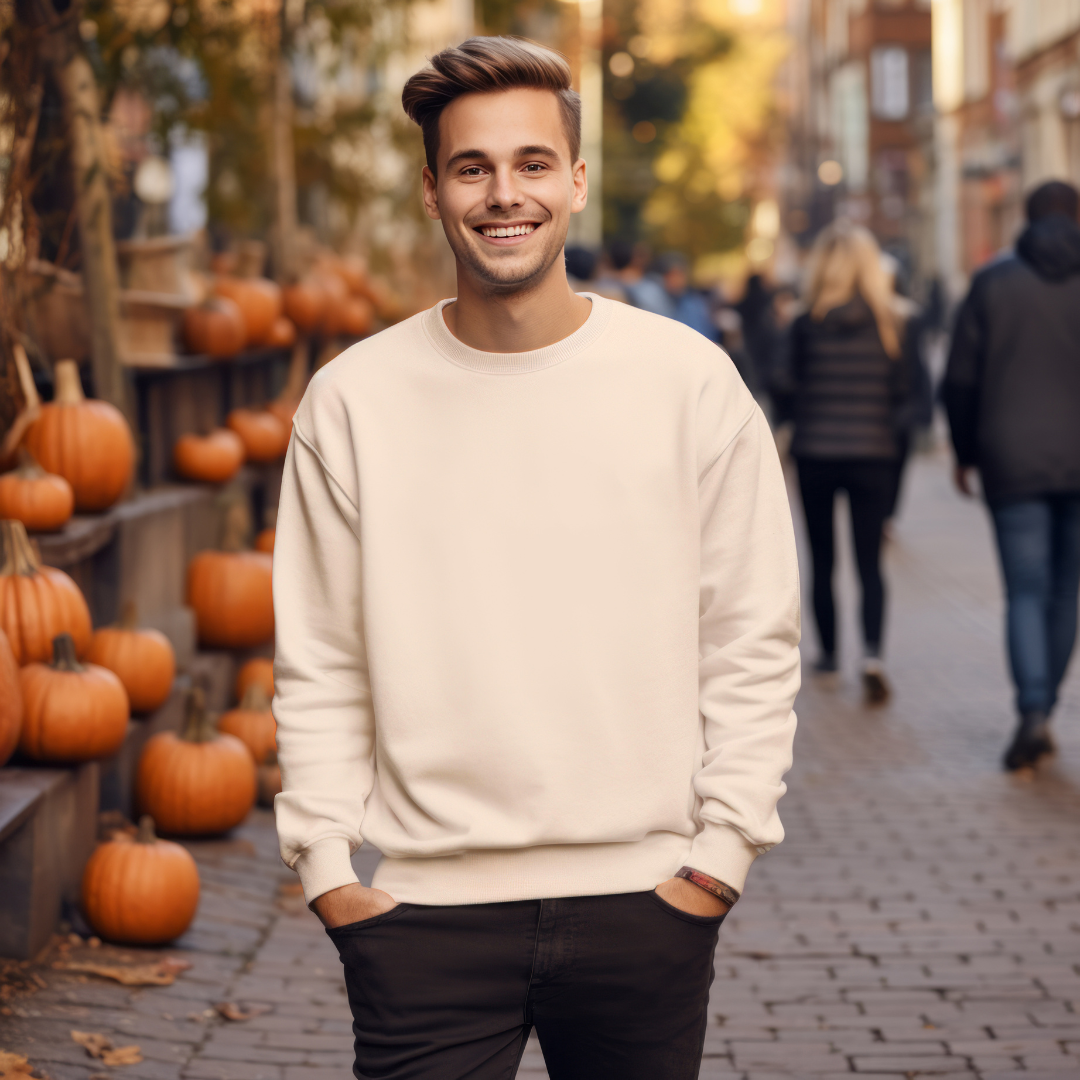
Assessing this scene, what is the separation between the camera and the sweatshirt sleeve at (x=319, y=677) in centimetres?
233

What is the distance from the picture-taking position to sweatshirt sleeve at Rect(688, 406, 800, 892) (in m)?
2.33

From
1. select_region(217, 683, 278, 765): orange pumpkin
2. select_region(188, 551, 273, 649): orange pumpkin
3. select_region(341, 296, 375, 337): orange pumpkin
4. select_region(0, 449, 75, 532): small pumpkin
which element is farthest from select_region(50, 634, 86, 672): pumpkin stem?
select_region(341, 296, 375, 337): orange pumpkin

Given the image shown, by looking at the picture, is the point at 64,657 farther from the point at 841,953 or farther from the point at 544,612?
the point at 544,612

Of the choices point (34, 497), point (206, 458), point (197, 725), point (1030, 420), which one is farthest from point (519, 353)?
point (206, 458)

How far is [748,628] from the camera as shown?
2365 mm

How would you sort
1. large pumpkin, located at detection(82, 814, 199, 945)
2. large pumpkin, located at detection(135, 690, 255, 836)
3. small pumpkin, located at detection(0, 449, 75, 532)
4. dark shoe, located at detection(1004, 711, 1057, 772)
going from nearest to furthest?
1. large pumpkin, located at detection(82, 814, 199, 945)
2. small pumpkin, located at detection(0, 449, 75, 532)
3. large pumpkin, located at detection(135, 690, 255, 836)
4. dark shoe, located at detection(1004, 711, 1057, 772)

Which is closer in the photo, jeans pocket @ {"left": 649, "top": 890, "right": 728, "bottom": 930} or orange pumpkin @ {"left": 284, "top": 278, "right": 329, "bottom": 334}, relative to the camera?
jeans pocket @ {"left": 649, "top": 890, "right": 728, "bottom": 930}

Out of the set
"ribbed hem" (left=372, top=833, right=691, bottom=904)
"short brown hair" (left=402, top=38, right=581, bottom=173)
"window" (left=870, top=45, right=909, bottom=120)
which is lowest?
"ribbed hem" (left=372, top=833, right=691, bottom=904)

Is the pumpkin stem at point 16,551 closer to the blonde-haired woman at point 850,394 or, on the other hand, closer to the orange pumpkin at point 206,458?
the orange pumpkin at point 206,458

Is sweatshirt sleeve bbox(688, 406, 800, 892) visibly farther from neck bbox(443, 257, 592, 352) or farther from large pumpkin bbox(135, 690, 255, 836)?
large pumpkin bbox(135, 690, 255, 836)

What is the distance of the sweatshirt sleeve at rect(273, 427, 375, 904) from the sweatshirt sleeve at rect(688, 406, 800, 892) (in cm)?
47

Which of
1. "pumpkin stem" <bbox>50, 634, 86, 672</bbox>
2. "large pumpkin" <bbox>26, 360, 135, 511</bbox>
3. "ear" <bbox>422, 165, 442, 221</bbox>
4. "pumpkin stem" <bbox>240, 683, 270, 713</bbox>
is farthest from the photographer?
"pumpkin stem" <bbox>240, 683, 270, 713</bbox>

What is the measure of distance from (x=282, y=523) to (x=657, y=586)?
1.75 ft

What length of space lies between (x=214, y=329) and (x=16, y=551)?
360 centimetres
